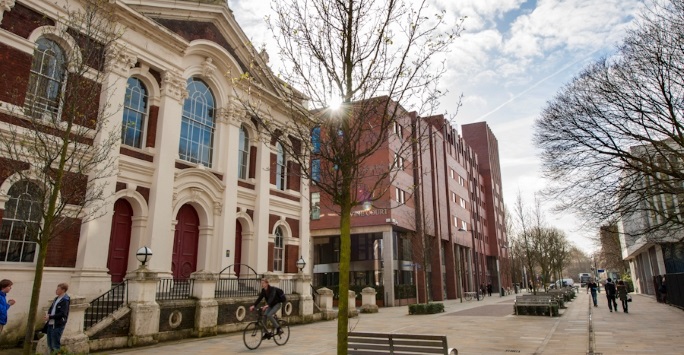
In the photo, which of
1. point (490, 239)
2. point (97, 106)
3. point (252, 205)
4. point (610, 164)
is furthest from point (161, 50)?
point (490, 239)

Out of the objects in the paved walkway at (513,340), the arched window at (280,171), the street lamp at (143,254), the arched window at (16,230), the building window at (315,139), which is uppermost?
the arched window at (280,171)

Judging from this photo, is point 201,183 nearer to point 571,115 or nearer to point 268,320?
point 268,320

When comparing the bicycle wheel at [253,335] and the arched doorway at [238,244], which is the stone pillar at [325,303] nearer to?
the arched doorway at [238,244]

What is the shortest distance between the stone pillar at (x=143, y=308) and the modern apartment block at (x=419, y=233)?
13787mm

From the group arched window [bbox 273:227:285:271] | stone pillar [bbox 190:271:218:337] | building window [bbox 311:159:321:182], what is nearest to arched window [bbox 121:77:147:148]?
stone pillar [bbox 190:271:218:337]

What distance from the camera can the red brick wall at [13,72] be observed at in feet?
39.8

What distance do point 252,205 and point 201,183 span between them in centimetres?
335

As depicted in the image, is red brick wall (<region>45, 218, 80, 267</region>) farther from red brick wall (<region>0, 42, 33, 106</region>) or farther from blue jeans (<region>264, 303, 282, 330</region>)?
blue jeans (<region>264, 303, 282, 330</region>)

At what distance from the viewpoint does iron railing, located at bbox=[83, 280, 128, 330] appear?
11766 millimetres

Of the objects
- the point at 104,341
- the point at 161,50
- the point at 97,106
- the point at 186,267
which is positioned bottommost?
the point at 104,341

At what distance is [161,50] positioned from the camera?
1675cm

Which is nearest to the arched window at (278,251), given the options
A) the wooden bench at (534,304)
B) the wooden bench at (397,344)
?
the wooden bench at (534,304)

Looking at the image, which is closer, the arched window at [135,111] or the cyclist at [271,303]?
the cyclist at [271,303]

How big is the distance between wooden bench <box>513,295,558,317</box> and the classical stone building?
11655 mm
